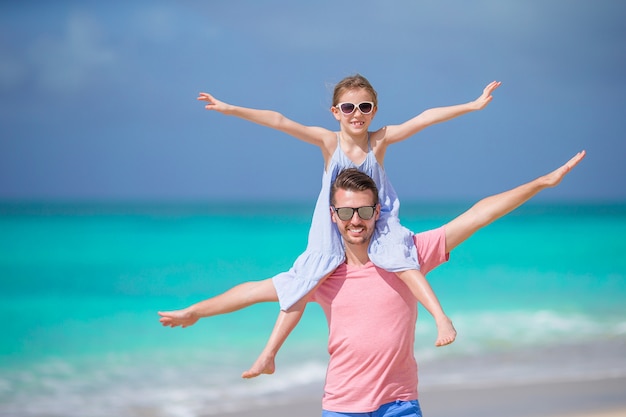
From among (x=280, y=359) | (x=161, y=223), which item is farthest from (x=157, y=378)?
(x=161, y=223)

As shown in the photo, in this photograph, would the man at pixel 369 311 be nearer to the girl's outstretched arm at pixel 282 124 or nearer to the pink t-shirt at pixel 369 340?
the pink t-shirt at pixel 369 340

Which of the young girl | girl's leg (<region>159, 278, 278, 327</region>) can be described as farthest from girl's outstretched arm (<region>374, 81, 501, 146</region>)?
girl's leg (<region>159, 278, 278, 327</region>)

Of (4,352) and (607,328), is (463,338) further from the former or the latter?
(4,352)

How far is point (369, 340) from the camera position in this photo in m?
3.35

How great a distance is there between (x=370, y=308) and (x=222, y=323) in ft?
24.8

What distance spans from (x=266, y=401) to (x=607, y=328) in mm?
4901

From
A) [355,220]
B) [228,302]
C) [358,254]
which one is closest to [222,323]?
[228,302]

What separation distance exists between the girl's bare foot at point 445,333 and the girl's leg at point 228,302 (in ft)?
2.35

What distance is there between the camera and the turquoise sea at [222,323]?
773cm

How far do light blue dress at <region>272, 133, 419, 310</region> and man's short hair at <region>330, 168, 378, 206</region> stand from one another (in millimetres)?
194

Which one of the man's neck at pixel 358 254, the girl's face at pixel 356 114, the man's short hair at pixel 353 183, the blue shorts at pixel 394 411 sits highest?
the girl's face at pixel 356 114

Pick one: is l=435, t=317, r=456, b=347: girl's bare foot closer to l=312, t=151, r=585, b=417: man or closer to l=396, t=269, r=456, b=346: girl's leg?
l=396, t=269, r=456, b=346: girl's leg

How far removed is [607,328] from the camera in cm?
1037

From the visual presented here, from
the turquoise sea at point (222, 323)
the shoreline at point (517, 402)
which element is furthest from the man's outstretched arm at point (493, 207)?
the turquoise sea at point (222, 323)
